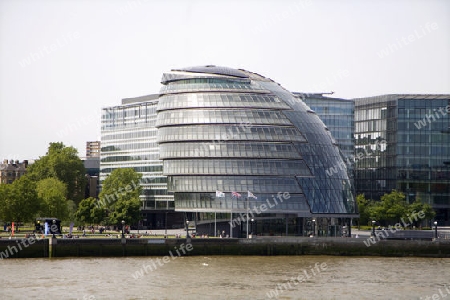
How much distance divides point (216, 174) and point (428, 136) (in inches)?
2117

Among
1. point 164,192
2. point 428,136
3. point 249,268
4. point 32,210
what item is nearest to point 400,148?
point 428,136

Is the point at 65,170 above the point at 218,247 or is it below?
above

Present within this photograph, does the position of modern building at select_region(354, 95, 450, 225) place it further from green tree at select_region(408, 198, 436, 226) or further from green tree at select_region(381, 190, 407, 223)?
green tree at select_region(381, 190, 407, 223)

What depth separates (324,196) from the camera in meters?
119

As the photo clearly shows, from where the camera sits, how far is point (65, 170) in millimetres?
171375

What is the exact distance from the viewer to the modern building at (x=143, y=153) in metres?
145

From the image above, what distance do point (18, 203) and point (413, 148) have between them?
217 ft

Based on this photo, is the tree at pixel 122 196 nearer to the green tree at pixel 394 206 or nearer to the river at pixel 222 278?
the river at pixel 222 278

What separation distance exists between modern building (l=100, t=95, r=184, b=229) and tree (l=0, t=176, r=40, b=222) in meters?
19.6

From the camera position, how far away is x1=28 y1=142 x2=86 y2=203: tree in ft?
559

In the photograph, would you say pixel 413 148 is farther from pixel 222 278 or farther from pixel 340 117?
pixel 222 278

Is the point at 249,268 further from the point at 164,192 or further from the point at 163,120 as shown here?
the point at 164,192

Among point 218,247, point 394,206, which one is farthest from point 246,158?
point 394,206

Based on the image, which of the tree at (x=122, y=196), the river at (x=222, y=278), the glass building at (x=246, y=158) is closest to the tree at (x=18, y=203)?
the tree at (x=122, y=196)
